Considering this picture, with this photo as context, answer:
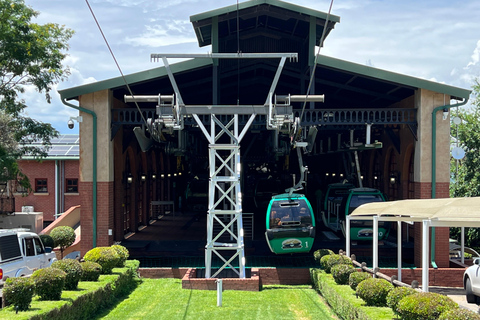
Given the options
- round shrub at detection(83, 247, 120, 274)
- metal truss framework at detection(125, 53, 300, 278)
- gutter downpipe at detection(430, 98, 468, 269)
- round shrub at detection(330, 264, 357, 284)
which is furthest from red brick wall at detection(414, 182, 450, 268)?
round shrub at detection(83, 247, 120, 274)

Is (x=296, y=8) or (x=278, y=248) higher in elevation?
(x=296, y=8)

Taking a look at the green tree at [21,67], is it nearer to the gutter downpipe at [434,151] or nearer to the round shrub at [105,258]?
the round shrub at [105,258]

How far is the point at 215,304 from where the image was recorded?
12.8m

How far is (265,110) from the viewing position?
16062 millimetres

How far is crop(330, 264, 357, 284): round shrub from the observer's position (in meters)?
13.3

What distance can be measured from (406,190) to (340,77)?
19.5 ft

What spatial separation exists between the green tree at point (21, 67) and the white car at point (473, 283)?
57.7 ft

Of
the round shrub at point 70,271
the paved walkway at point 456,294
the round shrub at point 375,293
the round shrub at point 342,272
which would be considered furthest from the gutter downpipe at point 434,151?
the round shrub at point 70,271

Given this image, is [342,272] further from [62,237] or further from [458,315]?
[62,237]

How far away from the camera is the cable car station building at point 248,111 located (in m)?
16.2

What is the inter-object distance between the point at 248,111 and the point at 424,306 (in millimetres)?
9122

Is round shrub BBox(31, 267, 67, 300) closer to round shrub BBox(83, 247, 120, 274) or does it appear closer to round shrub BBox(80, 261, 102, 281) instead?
round shrub BBox(80, 261, 102, 281)

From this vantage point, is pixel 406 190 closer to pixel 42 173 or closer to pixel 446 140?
pixel 446 140

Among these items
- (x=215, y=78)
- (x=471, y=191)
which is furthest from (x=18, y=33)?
(x=471, y=191)
